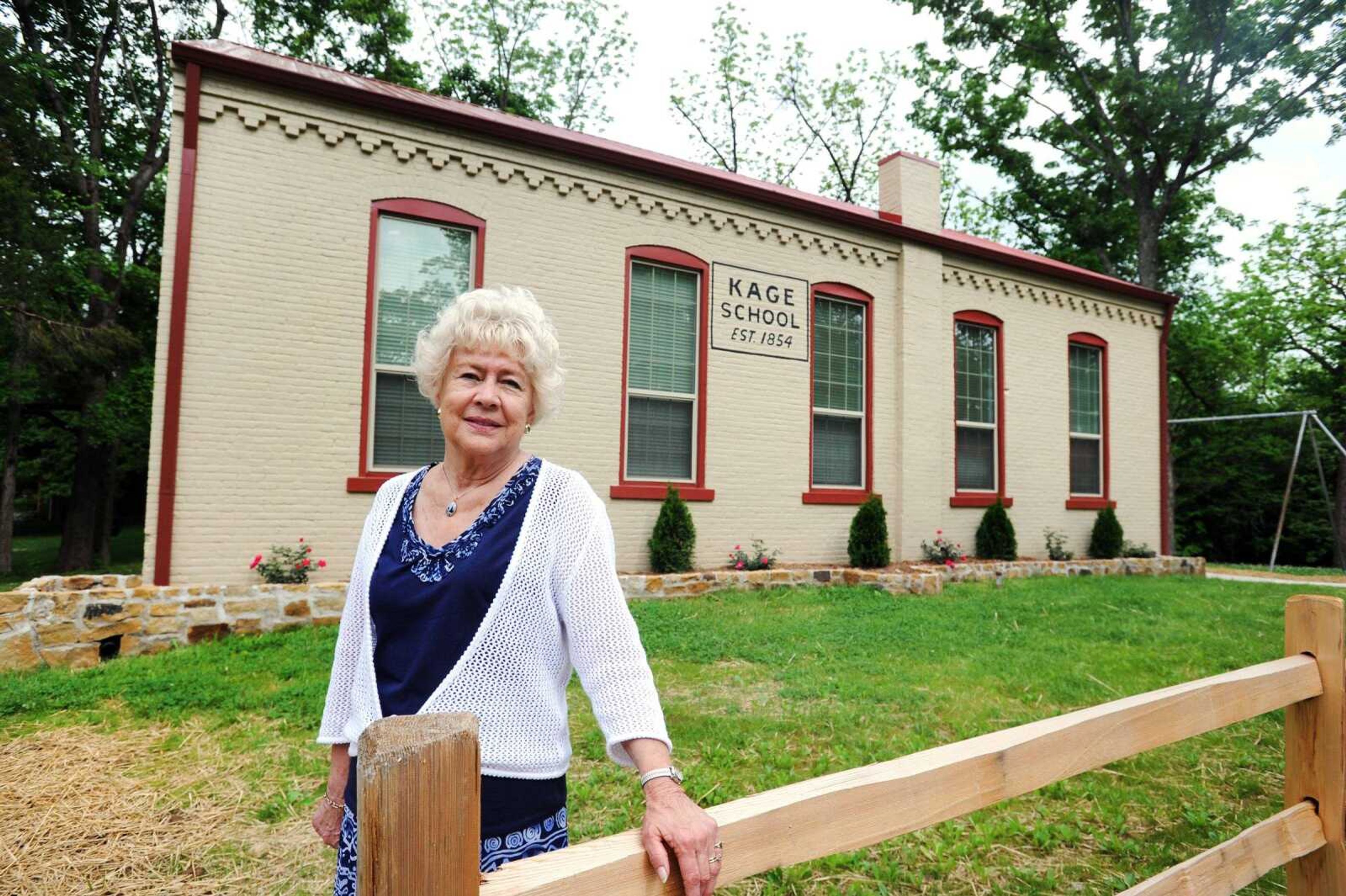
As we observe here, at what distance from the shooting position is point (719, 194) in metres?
9.02

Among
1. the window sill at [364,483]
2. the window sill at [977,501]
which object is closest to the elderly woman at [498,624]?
the window sill at [364,483]

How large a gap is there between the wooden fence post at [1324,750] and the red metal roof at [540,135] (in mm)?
7515

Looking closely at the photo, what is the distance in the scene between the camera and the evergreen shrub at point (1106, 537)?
11.6 m

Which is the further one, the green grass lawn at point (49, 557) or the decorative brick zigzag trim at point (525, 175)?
the green grass lawn at point (49, 557)

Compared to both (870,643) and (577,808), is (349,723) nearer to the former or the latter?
(577,808)

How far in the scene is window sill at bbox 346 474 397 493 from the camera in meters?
6.86

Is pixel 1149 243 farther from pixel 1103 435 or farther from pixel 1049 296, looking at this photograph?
pixel 1049 296

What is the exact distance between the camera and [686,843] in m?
1.08

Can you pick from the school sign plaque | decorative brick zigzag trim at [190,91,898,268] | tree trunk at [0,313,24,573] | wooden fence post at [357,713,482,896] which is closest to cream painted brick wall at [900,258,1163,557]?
decorative brick zigzag trim at [190,91,898,268]

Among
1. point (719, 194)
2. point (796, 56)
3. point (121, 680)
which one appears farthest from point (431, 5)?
point (121, 680)

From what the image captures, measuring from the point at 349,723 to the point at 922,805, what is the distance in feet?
4.06

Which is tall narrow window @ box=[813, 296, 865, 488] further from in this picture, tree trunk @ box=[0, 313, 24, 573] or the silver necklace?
tree trunk @ box=[0, 313, 24, 573]

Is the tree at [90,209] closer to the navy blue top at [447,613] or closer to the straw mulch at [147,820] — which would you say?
the straw mulch at [147,820]

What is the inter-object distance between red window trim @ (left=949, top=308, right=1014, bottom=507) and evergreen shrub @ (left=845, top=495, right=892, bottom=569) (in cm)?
194
